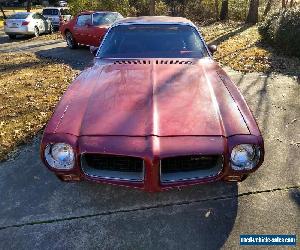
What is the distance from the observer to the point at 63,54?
11523mm

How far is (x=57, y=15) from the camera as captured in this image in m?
21.7

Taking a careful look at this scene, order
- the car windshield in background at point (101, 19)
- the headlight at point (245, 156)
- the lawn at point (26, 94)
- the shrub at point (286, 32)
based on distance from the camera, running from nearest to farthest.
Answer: the headlight at point (245, 156) → the lawn at point (26, 94) → the shrub at point (286, 32) → the car windshield in background at point (101, 19)

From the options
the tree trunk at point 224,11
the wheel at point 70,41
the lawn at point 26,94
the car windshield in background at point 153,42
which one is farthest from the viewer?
the tree trunk at point 224,11

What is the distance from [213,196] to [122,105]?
131 centimetres

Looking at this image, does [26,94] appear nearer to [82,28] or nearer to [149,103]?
[149,103]

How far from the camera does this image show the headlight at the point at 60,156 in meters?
3.07

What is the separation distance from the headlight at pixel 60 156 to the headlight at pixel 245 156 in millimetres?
1410

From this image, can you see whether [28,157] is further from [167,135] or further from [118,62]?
[167,135]

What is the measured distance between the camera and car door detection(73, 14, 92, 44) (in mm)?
11508

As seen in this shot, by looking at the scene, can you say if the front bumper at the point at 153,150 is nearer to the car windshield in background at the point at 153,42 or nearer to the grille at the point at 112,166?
the grille at the point at 112,166

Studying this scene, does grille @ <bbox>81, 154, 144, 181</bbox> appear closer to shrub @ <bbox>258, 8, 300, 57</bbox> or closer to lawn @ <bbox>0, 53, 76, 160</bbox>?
lawn @ <bbox>0, 53, 76, 160</bbox>

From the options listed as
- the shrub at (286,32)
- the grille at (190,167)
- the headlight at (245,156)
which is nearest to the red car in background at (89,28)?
the shrub at (286,32)

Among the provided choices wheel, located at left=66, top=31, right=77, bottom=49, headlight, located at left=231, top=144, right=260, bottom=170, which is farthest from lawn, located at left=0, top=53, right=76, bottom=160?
headlight, located at left=231, top=144, right=260, bottom=170


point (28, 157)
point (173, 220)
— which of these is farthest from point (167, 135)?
point (28, 157)
